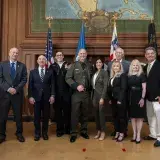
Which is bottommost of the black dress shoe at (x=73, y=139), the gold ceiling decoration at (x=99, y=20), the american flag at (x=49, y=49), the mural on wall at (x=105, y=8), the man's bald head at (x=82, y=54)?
the black dress shoe at (x=73, y=139)

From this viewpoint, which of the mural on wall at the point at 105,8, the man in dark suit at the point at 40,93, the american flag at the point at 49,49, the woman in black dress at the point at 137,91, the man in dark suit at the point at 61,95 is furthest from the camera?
the mural on wall at the point at 105,8

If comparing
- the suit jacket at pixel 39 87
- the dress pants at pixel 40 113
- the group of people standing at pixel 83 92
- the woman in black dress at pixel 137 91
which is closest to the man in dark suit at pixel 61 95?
the group of people standing at pixel 83 92

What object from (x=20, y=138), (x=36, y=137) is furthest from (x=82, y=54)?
(x=20, y=138)

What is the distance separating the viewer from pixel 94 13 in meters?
7.04

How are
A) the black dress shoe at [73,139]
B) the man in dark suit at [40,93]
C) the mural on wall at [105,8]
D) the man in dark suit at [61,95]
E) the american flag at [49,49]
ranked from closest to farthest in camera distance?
the black dress shoe at [73,139]
the man in dark suit at [40,93]
the man in dark suit at [61,95]
the american flag at [49,49]
the mural on wall at [105,8]

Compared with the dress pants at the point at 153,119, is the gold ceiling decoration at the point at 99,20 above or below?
above

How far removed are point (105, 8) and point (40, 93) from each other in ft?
11.0

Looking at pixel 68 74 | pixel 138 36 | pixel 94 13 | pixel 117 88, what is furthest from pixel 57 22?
pixel 117 88

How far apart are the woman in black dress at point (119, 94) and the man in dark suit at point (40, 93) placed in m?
1.09

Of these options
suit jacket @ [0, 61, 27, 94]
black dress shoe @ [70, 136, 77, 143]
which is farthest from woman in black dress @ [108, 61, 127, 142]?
suit jacket @ [0, 61, 27, 94]

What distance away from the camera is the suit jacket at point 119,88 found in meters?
4.59

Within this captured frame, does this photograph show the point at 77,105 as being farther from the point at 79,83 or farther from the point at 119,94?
the point at 119,94

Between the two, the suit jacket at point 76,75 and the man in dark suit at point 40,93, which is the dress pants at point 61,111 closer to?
the man in dark suit at point 40,93

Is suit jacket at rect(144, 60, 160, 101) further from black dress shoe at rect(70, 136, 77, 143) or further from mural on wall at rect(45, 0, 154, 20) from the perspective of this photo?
mural on wall at rect(45, 0, 154, 20)
